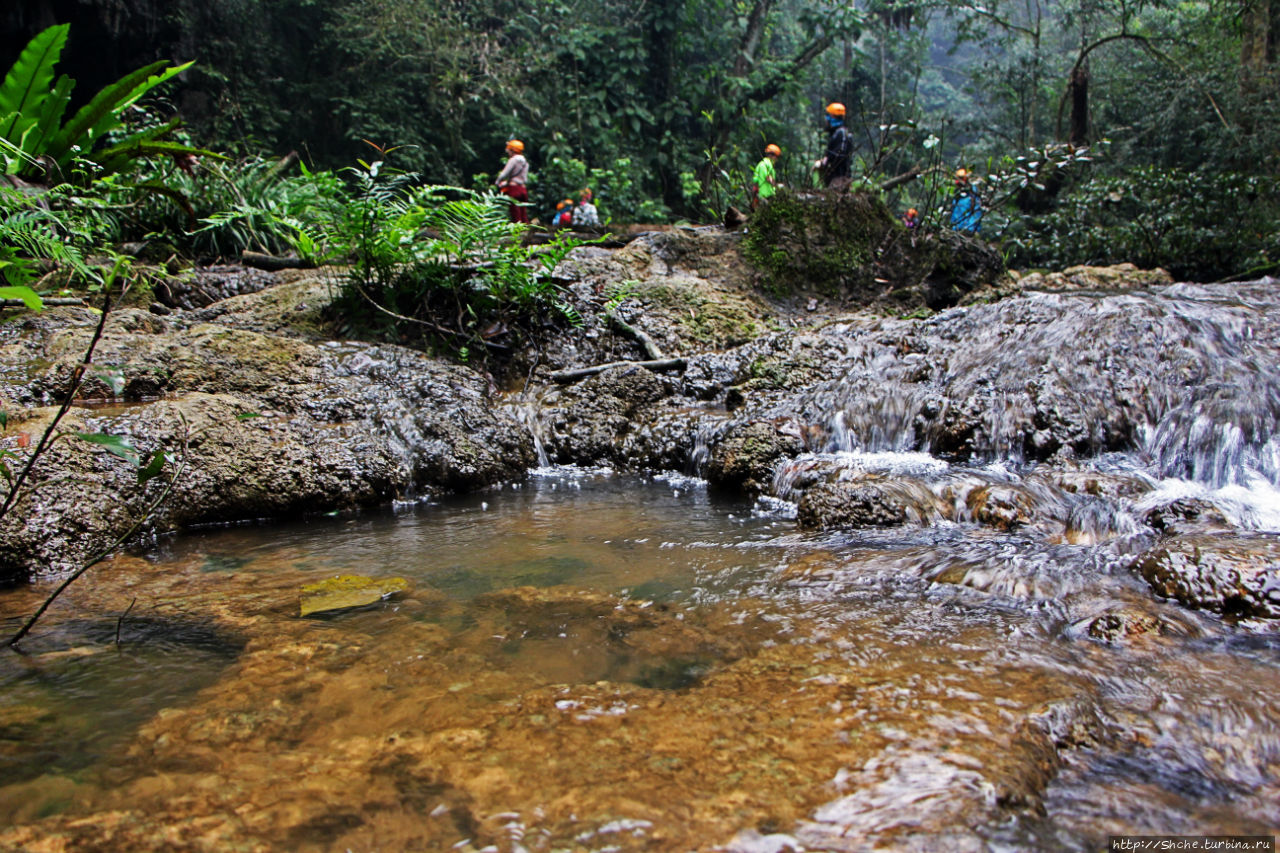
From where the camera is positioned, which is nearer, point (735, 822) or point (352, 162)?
point (735, 822)

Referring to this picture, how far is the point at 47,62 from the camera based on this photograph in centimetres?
603

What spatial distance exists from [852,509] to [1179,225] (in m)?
9.98

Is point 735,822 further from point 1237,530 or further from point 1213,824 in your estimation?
point 1237,530

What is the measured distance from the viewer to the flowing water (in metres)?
1.47

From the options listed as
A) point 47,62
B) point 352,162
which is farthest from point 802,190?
point 352,162

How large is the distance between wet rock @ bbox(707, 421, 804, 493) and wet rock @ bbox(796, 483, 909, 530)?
2.92 ft

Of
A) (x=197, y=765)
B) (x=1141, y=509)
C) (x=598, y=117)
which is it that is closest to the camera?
(x=197, y=765)

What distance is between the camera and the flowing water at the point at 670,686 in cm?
147

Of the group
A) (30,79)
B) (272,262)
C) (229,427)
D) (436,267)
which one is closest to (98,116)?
(30,79)

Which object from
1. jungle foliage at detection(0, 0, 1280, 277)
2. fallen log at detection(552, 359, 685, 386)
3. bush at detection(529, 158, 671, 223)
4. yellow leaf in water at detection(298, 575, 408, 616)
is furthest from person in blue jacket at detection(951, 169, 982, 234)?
yellow leaf in water at detection(298, 575, 408, 616)

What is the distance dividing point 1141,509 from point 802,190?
6.48 m

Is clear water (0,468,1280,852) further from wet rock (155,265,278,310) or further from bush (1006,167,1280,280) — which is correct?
bush (1006,167,1280,280)

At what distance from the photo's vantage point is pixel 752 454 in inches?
189

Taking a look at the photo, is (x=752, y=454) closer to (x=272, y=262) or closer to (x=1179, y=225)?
(x=272, y=262)
